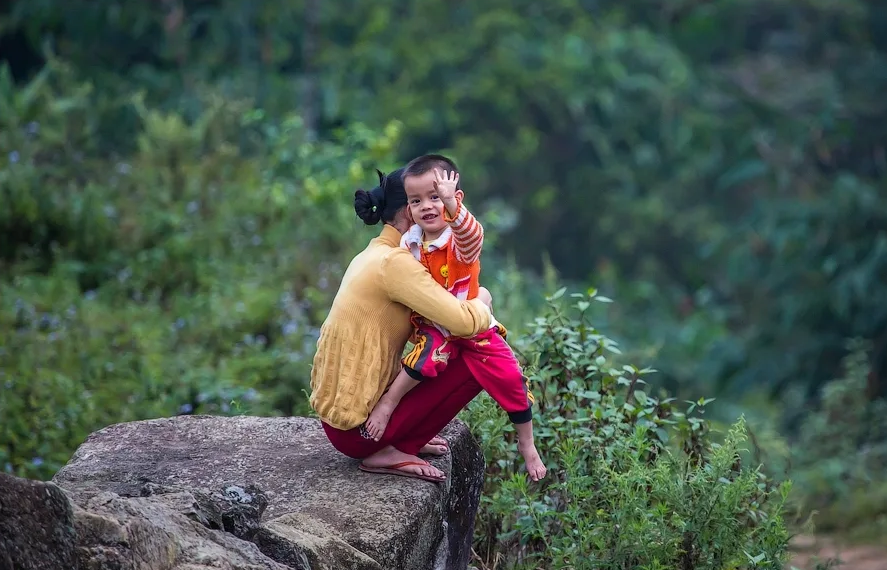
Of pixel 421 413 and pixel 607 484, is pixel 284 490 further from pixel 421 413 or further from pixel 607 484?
pixel 607 484

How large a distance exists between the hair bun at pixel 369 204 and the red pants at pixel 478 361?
37 cm

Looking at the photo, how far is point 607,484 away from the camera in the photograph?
3.70 m

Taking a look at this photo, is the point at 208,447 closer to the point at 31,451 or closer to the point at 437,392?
the point at 437,392

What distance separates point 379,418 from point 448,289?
17.4 inches

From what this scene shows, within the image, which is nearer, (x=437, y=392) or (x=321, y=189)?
(x=437, y=392)

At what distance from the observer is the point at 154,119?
9344 millimetres

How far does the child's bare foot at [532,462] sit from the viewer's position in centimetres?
344

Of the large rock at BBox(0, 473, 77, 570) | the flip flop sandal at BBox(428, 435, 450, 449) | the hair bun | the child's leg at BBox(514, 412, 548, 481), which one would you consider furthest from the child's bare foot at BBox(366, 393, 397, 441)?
the large rock at BBox(0, 473, 77, 570)

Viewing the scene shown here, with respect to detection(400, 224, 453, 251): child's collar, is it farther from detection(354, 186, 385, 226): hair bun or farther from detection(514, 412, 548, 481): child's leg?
detection(514, 412, 548, 481): child's leg

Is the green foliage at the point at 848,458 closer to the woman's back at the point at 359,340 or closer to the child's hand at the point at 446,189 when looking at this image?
the woman's back at the point at 359,340

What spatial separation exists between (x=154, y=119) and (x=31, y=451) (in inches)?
178

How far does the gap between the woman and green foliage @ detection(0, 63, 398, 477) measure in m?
1.63

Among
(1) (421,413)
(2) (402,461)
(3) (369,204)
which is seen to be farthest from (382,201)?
(2) (402,461)

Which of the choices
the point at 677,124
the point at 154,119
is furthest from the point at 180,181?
the point at 677,124
